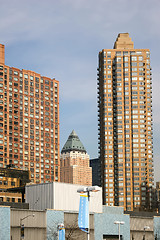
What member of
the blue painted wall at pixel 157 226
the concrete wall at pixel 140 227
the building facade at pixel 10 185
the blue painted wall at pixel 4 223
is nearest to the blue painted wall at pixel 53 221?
the blue painted wall at pixel 4 223

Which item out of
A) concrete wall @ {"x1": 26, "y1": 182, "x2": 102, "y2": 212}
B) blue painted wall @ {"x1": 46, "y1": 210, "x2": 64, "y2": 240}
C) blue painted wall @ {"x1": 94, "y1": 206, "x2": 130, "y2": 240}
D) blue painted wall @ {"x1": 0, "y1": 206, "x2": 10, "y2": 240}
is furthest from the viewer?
blue painted wall @ {"x1": 94, "y1": 206, "x2": 130, "y2": 240}

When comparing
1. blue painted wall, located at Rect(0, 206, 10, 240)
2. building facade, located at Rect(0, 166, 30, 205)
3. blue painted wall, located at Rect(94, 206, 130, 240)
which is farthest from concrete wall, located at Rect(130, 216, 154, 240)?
building facade, located at Rect(0, 166, 30, 205)

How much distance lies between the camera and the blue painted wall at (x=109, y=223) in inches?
4284

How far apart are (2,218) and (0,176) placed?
355 ft

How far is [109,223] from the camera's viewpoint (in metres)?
112

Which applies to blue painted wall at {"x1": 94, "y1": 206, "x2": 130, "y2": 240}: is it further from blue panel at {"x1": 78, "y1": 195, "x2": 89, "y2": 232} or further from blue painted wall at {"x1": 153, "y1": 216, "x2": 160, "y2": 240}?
blue panel at {"x1": 78, "y1": 195, "x2": 89, "y2": 232}

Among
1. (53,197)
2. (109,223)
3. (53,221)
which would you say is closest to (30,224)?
(53,221)

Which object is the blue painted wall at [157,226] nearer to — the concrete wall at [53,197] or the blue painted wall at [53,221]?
the concrete wall at [53,197]

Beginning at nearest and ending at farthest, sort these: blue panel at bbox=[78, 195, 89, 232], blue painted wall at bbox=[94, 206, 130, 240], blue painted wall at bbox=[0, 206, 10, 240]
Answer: blue panel at bbox=[78, 195, 89, 232]
blue painted wall at bbox=[0, 206, 10, 240]
blue painted wall at bbox=[94, 206, 130, 240]

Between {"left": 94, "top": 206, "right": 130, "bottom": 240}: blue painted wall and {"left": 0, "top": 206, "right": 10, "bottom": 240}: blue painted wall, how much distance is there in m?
25.9

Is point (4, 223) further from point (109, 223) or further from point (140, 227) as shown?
point (140, 227)

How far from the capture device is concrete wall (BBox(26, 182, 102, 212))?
10356 centimetres

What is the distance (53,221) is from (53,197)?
6.29 metres

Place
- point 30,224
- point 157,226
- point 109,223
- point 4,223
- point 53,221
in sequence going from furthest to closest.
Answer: point 157,226 → point 109,223 → point 53,221 → point 30,224 → point 4,223
